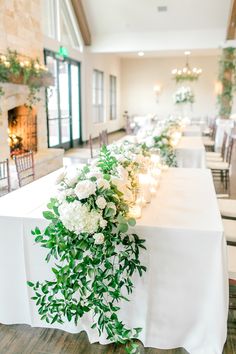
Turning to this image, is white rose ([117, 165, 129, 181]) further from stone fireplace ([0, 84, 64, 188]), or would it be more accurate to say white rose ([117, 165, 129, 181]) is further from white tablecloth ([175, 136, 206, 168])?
stone fireplace ([0, 84, 64, 188])

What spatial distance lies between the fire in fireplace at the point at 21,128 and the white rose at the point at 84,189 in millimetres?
5385

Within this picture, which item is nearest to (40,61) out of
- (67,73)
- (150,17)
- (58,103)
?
(58,103)

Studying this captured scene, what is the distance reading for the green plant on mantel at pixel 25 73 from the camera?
5582 mm

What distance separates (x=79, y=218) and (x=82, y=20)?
9569 mm

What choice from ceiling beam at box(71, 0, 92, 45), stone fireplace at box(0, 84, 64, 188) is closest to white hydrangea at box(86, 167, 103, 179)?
stone fireplace at box(0, 84, 64, 188)

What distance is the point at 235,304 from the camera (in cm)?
244

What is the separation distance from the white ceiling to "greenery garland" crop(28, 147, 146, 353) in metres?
8.58

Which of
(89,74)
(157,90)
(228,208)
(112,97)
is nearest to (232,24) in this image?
(89,74)

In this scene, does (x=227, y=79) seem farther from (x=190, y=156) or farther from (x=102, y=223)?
(x=102, y=223)

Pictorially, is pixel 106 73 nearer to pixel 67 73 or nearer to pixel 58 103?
pixel 67 73

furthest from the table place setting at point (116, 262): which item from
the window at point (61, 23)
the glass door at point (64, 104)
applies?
the window at point (61, 23)

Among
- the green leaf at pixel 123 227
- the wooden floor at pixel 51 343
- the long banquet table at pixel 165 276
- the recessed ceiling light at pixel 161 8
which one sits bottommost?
the wooden floor at pixel 51 343

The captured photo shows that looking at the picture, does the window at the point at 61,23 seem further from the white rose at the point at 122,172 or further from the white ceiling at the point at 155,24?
the white rose at the point at 122,172

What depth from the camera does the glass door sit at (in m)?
8.73
